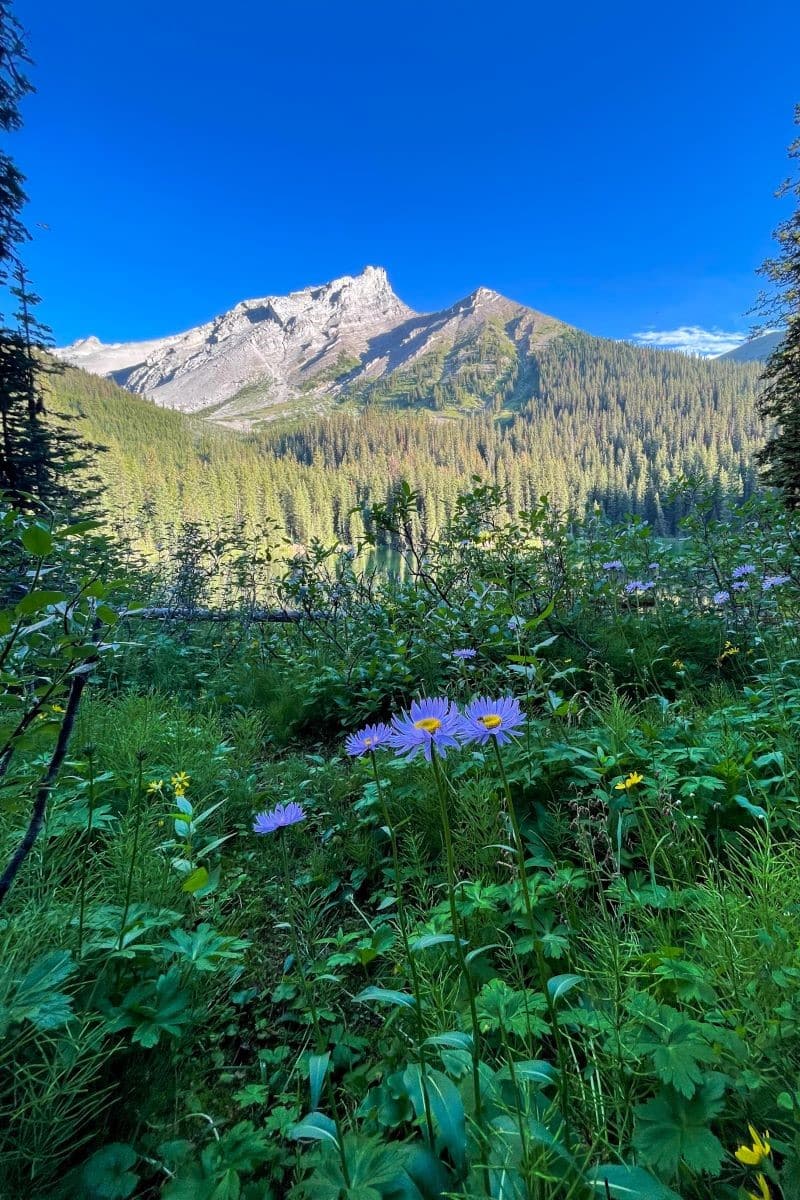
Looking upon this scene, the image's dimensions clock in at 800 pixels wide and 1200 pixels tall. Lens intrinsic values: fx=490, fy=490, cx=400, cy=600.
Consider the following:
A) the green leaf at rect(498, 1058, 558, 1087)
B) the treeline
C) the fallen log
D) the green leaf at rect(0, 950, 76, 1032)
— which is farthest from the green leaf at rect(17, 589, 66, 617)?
the treeline

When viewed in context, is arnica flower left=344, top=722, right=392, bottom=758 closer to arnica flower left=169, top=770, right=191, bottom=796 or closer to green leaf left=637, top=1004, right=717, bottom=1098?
green leaf left=637, top=1004, right=717, bottom=1098

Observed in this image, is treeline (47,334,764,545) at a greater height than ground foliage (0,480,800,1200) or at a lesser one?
greater

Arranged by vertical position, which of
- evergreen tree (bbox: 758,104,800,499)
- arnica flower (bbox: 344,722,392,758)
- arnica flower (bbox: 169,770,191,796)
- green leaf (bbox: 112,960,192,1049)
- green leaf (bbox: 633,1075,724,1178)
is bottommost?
arnica flower (bbox: 169,770,191,796)

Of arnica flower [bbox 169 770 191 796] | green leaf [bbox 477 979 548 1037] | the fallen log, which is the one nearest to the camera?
A: green leaf [bbox 477 979 548 1037]

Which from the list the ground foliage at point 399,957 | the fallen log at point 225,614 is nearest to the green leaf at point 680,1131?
the ground foliage at point 399,957

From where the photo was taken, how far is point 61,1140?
917mm

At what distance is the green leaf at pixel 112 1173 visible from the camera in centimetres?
89

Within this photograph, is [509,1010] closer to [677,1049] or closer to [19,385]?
[677,1049]

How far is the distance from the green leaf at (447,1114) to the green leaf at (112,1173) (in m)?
0.54

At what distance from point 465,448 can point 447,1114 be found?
407 feet

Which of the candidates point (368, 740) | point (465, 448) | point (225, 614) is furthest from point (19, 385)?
point (465, 448)

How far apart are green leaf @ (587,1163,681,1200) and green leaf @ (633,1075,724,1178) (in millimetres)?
49

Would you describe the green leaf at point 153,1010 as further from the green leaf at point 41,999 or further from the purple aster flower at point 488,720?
the purple aster flower at point 488,720

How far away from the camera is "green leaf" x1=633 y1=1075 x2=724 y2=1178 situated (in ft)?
2.55
